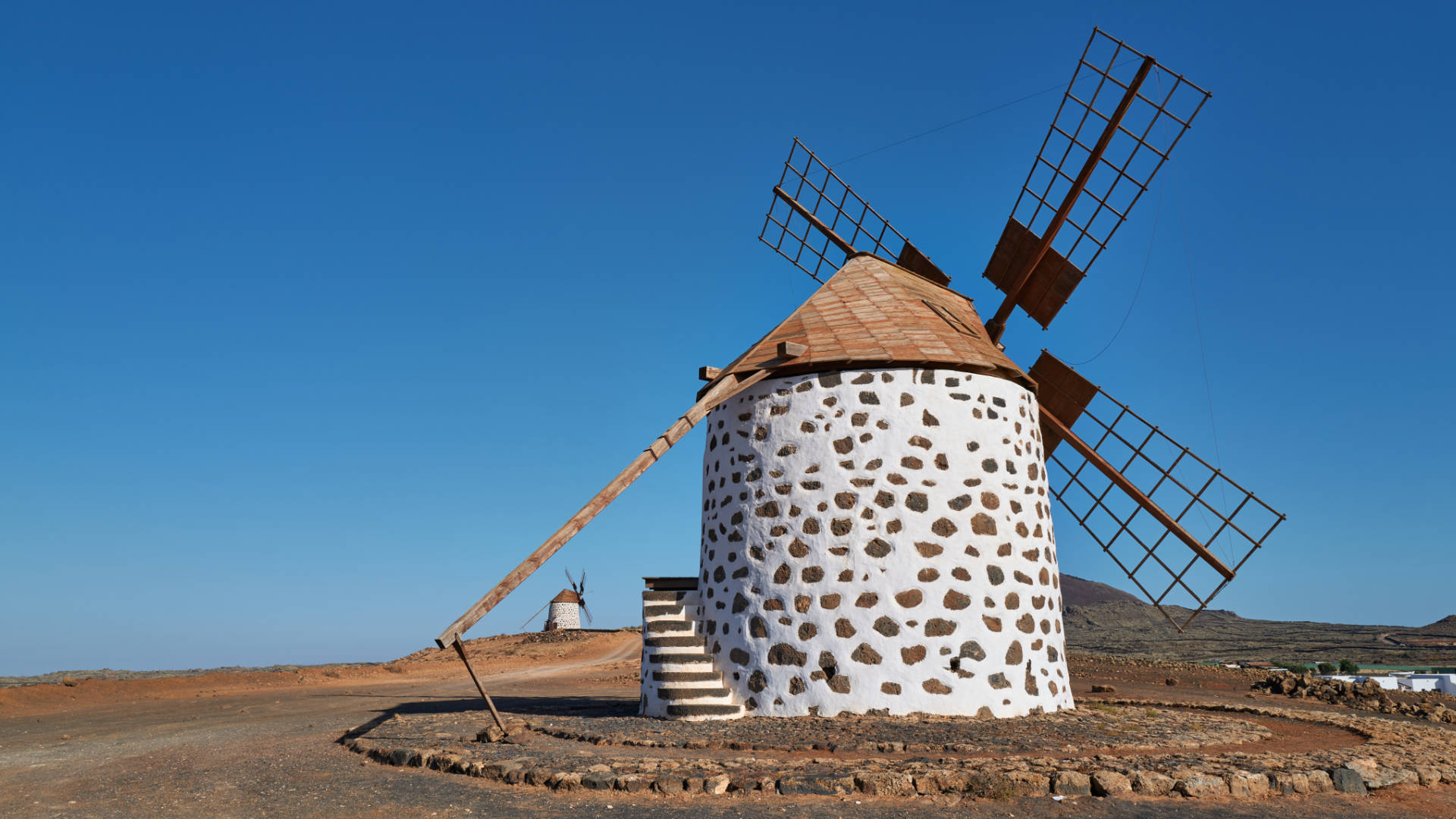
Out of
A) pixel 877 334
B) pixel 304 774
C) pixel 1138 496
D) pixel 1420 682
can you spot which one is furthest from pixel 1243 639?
pixel 304 774

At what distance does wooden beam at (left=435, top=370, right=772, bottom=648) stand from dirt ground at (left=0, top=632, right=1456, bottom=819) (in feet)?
5.17

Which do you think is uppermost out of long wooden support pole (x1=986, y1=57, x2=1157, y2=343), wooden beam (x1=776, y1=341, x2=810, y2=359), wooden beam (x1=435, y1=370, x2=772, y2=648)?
long wooden support pole (x1=986, y1=57, x2=1157, y2=343)

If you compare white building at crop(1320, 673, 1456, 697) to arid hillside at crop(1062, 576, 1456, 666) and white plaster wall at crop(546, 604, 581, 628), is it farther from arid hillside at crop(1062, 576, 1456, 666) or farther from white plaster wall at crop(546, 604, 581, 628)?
white plaster wall at crop(546, 604, 581, 628)

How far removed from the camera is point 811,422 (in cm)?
1016

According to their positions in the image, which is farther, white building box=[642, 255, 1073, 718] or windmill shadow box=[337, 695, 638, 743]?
windmill shadow box=[337, 695, 638, 743]

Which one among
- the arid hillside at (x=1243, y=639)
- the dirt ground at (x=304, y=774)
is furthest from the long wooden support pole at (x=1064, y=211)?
the arid hillside at (x=1243, y=639)

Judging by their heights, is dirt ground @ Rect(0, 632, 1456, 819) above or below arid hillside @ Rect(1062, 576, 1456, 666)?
above

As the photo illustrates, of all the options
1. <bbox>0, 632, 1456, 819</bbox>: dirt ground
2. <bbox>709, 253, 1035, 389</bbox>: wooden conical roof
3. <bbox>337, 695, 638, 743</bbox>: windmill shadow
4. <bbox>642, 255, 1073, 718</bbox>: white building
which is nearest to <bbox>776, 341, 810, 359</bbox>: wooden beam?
<bbox>709, 253, 1035, 389</bbox>: wooden conical roof

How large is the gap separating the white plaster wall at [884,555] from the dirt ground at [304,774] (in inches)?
141

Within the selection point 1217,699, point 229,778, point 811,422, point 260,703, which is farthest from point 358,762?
point 1217,699

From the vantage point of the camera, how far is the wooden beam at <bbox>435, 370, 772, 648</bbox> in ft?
28.0

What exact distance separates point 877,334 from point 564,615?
38212 mm

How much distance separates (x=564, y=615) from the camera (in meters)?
45.7

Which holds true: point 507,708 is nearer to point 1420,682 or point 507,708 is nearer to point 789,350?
point 789,350
